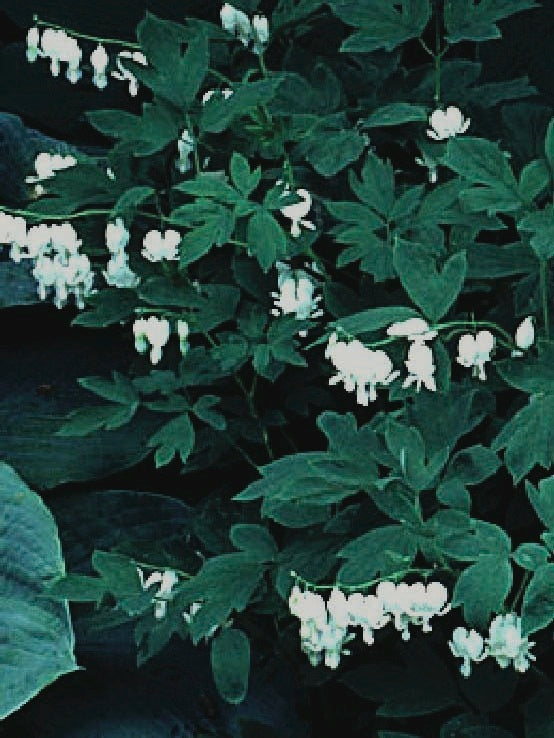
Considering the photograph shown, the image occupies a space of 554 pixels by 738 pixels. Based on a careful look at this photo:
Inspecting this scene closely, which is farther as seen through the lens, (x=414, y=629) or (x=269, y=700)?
(x=269, y=700)

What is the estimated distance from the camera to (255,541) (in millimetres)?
1685

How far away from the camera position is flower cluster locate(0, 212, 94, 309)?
1.73 m

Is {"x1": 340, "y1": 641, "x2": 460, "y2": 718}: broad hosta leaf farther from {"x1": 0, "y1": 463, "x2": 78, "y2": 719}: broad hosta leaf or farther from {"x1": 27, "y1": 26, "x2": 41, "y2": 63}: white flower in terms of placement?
{"x1": 27, "y1": 26, "x2": 41, "y2": 63}: white flower

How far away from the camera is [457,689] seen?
1726 mm

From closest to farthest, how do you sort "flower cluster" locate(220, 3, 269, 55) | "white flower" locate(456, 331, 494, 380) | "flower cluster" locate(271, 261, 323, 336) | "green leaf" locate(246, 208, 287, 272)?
1. "white flower" locate(456, 331, 494, 380)
2. "green leaf" locate(246, 208, 287, 272)
3. "flower cluster" locate(271, 261, 323, 336)
4. "flower cluster" locate(220, 3, 269, 55)

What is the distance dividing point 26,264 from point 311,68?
57 cm

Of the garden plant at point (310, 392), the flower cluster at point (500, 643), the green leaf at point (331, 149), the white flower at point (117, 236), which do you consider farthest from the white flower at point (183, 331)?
the flower cluster at point (500, 643)

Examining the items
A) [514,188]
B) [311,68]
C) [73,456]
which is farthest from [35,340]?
[514,188]

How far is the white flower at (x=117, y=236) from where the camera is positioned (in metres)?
1.79

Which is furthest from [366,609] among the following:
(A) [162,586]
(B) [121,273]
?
(B) [121,273]

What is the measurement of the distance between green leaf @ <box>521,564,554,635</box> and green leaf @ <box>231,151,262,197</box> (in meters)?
0.54

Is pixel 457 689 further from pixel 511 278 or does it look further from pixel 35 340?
pixel 35 340

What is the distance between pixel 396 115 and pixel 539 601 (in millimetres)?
638

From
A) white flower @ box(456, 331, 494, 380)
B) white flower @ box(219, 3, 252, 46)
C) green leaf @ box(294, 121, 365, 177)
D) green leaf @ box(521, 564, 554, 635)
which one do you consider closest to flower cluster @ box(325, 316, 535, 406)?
white flower @ box(456, 331, 494, 380)
